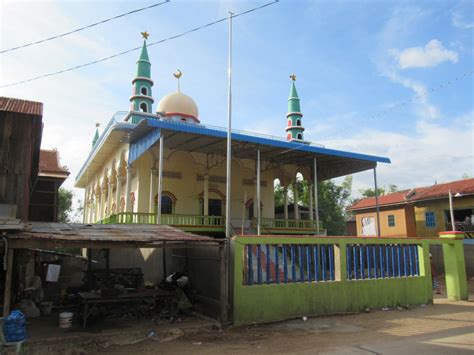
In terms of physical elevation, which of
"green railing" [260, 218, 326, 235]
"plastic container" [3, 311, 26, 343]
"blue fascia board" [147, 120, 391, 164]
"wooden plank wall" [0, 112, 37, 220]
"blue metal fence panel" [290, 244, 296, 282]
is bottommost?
"plastic container" [3, 311, 26, 343]

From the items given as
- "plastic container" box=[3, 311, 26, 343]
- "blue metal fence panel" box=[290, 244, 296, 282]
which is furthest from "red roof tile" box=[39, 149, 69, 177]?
"plastic container" box=[3, 311, 26, 343]

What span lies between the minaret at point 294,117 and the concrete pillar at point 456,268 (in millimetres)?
16699

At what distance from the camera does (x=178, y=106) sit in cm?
2648

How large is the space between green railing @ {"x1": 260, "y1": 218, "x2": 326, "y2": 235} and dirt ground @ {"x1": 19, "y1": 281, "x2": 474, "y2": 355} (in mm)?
11167

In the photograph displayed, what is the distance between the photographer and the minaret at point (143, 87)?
2650cm

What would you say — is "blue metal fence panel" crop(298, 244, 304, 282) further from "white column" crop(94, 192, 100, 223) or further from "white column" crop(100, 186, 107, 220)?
"white column" crop(94, 192, 100, 223)

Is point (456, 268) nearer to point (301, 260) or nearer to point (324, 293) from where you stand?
point (324, 293)

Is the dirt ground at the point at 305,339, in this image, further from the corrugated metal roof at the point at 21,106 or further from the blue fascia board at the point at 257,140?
the blue fascia board at the point at 257,140

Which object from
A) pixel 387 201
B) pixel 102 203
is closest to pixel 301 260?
pixel 387 201

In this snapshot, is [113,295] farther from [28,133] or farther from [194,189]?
[194,189]

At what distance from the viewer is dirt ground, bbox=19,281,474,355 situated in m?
7.54

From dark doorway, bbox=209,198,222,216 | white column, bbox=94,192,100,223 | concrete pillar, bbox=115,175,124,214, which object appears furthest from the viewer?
white column, bbox=94,192,100,223

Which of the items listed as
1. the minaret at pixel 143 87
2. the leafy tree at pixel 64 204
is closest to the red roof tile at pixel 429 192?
the minaret at pixel 143 87

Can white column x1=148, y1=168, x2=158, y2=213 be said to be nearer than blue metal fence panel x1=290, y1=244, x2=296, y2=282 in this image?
No
